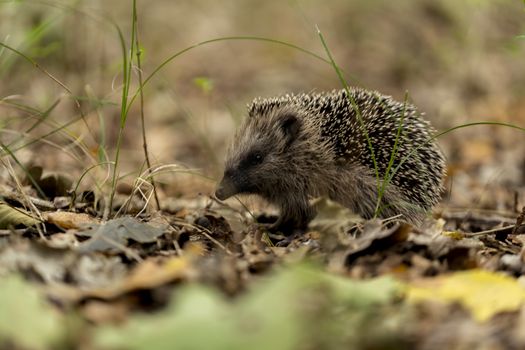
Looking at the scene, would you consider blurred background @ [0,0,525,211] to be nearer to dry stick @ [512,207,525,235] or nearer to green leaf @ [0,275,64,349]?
dry stick @ [512,207,525,235]

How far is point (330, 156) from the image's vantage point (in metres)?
5.86

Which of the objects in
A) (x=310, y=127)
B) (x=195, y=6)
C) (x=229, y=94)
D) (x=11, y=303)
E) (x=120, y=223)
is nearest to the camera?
(x=11, y=303)

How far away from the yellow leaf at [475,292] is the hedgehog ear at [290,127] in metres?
2.78

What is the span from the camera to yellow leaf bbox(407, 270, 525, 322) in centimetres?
312

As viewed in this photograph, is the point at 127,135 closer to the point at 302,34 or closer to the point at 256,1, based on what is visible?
the point at 302,34

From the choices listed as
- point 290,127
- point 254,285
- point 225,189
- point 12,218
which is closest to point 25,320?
point 254,285

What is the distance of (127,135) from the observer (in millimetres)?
11281

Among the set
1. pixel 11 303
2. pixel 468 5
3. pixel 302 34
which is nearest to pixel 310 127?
pixel 11 303

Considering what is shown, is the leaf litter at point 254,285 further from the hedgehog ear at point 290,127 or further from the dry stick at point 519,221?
the hedgehog ear at point 290,127

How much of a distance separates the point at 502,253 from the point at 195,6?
15.1 m

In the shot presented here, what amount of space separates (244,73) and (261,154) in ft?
30.3

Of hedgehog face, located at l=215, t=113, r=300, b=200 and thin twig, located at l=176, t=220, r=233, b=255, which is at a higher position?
hedgehog face, located at l=215, t=113, r=300, b=200

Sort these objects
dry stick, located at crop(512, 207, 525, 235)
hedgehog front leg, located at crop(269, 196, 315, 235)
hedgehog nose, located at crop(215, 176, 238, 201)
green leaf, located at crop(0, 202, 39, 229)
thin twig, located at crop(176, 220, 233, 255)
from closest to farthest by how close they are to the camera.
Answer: green leaf, located at crop(0, 202, 39, 229), thin twig, located at crop(176, 220, 233, 255), dry stick, located at crop(512, 207, 525, 235), hedgehog nose, located at crop(215, 176, 238, 201), hedgehog front leg, located at crop(269, 196, 315, 235)

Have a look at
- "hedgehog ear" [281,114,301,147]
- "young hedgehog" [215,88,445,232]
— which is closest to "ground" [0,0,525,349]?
"young hedgehog" [215,88,445,232]
